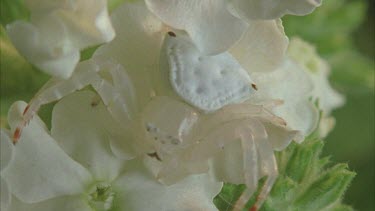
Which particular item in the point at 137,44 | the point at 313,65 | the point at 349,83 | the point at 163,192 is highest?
the point at 137,44

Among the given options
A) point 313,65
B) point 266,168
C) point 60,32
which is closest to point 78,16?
point 60,32

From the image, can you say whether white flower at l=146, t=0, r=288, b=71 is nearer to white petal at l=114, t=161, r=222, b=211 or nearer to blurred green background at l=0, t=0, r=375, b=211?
white petal at l=114, t=161, r=222, b=211

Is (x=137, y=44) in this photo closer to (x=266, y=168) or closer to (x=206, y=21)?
(x=206, y=21)

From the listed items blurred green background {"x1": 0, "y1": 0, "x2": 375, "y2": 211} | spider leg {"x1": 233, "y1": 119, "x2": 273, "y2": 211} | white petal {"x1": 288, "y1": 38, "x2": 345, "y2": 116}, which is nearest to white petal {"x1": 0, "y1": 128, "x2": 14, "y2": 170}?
spider leg {"x1": 233, "y1": 119, "x2": 273, "y2": 211}

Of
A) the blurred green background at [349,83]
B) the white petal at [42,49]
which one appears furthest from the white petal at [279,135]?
the blurred green background at [349,83]

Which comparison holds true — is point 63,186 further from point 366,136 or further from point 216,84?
point 366,136

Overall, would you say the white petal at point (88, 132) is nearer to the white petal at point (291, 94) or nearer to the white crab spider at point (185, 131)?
the white crab spider at point (185, 131)
